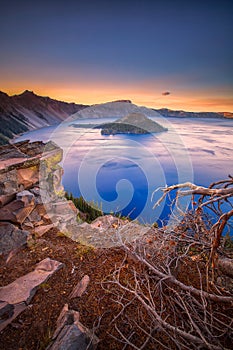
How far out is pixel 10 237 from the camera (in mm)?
3963

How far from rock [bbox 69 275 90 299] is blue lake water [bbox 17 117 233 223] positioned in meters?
12.4

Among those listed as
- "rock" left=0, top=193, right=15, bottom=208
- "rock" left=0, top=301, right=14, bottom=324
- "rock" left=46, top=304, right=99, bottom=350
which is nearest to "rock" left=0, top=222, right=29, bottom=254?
"rock" left=0, top=193, right=15, bottom=208

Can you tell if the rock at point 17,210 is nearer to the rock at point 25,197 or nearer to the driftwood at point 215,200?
the rock at point 25,197

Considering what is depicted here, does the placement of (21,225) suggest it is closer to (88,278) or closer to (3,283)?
(3,283)

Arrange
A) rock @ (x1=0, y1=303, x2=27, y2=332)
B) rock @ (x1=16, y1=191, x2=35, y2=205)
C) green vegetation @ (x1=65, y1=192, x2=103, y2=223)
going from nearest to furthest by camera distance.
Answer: rock @ (x1=0, y1=303, x2=27, y2=332), rock @ (x1=16, y1=191, x2=35, y2=205), green vegetation @ (x1=65, y1=192, x2=103, y2=223)

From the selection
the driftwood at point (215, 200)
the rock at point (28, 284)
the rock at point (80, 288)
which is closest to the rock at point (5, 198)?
the rock at point (28, 284)

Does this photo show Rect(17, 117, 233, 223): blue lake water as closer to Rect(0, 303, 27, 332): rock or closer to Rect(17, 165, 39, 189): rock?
Rect(17, 165, 39, 189): rock

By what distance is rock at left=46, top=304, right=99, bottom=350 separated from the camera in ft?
6.18

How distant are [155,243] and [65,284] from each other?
65.3 inches

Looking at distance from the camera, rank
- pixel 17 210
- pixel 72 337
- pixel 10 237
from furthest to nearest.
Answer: pixel 17 210 < pixel 10 237 < pixel 72 337

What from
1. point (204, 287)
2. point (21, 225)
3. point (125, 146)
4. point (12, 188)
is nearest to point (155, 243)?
point (204, 287)

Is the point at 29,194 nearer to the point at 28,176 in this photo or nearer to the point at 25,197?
the point at 25,197

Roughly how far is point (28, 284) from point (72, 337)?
1266 millimetres

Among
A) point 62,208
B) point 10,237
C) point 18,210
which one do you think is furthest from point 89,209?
point 10,237
